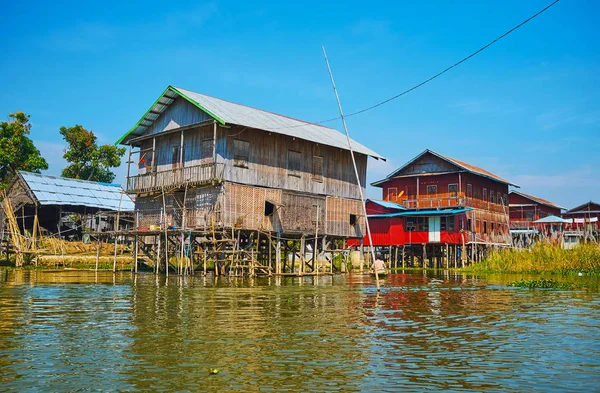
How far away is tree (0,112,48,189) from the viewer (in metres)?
44.4

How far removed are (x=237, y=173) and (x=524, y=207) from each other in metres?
38.5

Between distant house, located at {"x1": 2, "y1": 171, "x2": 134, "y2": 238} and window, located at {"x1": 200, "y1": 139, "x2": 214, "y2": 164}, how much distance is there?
10246 mm

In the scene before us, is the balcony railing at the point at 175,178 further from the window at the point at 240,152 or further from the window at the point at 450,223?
the window at the point at 450,223

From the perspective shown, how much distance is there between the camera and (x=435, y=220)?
4212 cm

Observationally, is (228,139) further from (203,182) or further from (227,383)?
(227,383)

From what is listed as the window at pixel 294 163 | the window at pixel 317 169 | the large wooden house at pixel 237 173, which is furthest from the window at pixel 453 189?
the window at pixel 294 163

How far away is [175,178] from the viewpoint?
2834cm

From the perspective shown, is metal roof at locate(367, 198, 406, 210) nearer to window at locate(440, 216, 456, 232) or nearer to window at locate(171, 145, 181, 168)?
window at locate(440, 216, 456, 232)

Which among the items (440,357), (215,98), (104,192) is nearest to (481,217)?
(215,98)

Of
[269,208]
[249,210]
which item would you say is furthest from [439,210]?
[249,210]

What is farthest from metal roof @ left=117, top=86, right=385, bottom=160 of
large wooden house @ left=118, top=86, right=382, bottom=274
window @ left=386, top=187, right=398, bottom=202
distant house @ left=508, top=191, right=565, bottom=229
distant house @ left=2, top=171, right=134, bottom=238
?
distant house @ left=508, top=191, right=565, bottom=229

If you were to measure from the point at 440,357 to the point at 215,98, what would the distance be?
24.6m

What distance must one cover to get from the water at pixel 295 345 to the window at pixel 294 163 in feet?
49.3

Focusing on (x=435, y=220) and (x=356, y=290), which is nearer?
(x=356, y=290)
